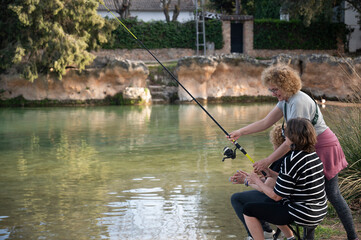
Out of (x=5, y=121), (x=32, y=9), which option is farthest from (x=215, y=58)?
(x=5, y=121)

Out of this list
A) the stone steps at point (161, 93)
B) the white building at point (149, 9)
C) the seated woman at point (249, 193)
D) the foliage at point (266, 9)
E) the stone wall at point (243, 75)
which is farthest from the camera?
the white building at point (149, 9)

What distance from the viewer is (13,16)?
23266 millimetres

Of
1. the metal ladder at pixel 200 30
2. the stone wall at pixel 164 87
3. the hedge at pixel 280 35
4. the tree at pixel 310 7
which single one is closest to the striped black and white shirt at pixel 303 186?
the stone wall at pixel 164 87

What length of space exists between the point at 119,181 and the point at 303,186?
443 cm

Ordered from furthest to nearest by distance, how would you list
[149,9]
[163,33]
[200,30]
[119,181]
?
[149,9]
[200,30]
[163,33]
[119,181]

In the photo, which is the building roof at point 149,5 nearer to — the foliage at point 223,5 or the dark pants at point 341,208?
the foliage at point 223,5

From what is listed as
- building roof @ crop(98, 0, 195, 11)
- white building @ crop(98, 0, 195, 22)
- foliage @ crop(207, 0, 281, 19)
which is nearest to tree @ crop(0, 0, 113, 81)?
foliage @ crop(207, 0, 281, 19)

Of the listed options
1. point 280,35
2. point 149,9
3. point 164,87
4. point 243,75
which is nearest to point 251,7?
point 280,35

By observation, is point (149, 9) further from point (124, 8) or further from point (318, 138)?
point (318, 138)

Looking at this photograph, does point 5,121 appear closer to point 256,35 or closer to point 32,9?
point 32,9

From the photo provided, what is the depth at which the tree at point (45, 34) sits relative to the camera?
71.6 ft

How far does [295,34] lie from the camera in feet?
112

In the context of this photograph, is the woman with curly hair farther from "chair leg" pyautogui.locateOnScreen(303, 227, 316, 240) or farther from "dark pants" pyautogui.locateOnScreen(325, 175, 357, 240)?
"chair leg" pyautogui.locateOnScreen(303, 227, 316, 240)

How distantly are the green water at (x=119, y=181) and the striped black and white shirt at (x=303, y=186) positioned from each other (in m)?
1.50
